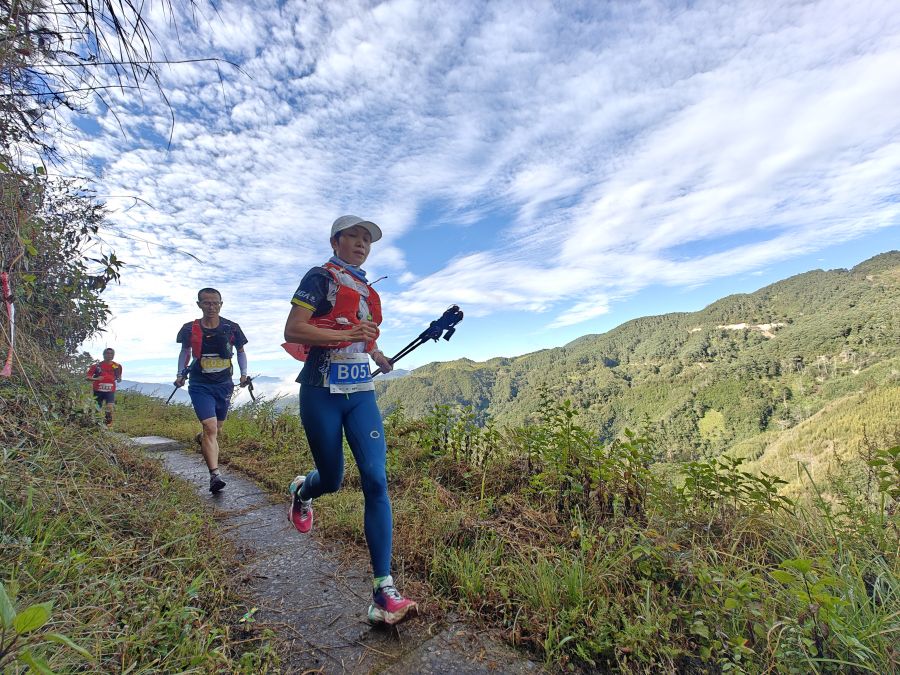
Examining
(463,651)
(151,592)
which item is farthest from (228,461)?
(463,651)

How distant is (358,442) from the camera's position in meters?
2.78

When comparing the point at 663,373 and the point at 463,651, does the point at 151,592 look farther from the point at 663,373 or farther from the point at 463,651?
the point at 663,373

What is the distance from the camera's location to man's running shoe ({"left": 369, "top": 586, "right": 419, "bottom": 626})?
7.63 feet

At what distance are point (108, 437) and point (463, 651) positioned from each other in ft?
15.3

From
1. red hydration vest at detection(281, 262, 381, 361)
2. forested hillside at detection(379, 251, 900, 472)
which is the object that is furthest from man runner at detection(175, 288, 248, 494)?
forested hillside at detection(379, 251, 900, 472)

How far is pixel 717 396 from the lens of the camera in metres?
142

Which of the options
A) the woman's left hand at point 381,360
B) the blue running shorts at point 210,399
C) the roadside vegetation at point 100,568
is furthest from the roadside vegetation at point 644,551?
the blue running shorts at point 210,399

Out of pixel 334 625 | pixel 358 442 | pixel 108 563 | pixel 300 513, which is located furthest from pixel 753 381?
pixel 108 563

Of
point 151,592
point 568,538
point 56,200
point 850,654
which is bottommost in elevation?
point 850,654

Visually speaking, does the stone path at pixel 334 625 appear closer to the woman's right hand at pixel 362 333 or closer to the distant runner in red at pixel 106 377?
the woman's right hand at pixel 362 333

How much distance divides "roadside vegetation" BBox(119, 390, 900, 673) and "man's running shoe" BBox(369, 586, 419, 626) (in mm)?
283

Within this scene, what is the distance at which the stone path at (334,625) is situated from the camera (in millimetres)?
2094

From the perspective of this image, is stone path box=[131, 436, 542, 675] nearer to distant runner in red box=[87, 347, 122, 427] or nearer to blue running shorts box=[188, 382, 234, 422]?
blue running shorts box=[188, 382, 234, 422]

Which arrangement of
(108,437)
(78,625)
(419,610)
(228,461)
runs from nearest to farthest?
(78,625)
(419,610)
(108,437)
(228,461)
